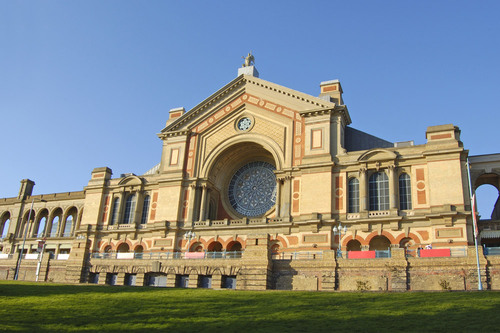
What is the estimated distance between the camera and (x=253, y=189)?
53.8 meters

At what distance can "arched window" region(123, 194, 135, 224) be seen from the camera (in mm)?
55438

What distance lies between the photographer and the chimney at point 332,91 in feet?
165

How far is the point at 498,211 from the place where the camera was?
46906 millimetres

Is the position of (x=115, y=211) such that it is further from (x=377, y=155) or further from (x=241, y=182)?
(x=377, y=155)

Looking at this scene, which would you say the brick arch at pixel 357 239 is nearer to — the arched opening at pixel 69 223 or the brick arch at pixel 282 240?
the brick arch at pixel 282 240

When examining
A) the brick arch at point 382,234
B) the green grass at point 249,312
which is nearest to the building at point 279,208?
the brick arch at point 382,234

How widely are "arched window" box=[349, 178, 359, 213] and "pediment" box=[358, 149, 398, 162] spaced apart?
7.03ft

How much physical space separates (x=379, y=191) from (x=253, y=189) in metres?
14.5

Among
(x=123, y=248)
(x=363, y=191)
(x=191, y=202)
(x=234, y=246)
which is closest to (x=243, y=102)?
(x=191, y=202)

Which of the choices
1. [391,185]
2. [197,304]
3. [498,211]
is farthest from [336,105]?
[197,304]

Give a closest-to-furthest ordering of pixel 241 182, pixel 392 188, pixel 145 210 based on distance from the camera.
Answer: pixel 392 188
pixel 145 210
pixel 241 182

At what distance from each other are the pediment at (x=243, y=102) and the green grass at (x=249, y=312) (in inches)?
1114

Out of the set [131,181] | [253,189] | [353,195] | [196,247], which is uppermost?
[131,181]

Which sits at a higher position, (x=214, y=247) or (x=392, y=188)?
(x=392, y=188)
